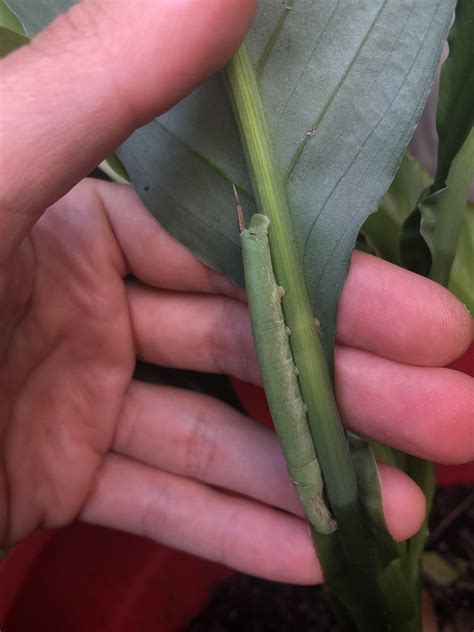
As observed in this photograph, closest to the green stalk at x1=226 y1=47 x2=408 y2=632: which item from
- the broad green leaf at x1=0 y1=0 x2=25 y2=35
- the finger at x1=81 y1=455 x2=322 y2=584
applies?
the finger at x1=81 y1=455 x2=322 y2=584

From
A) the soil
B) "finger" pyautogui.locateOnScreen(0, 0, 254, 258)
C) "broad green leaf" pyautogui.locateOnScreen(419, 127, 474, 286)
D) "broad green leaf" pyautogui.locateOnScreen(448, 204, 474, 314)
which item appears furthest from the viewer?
the soil

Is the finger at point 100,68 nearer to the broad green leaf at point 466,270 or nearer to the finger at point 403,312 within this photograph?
the finger at point 403,312

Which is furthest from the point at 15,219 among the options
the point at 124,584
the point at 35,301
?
the point at 124,584

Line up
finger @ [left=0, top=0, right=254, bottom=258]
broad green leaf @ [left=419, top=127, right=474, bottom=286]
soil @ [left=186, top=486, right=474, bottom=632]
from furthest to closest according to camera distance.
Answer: soil @ [left=186, top=486, right=474, bottom=632]
broad green leaf @ [left=419, top=127, right=474, bottom=286]
finger @ [left=0, top=0, right=254, bottom=258]

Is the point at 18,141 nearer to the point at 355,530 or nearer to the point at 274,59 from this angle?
the point at 274,59

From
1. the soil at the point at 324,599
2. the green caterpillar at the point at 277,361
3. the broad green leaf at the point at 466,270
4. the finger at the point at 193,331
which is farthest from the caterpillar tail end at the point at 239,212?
the soil at the point at 324,599

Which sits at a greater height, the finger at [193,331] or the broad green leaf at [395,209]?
the broad green leaf at [395,209]

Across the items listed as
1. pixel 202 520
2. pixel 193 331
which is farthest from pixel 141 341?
pixel 202 520

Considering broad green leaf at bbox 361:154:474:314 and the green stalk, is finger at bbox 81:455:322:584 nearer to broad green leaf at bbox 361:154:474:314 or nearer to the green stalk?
the green stalk
